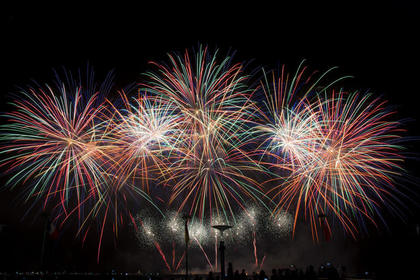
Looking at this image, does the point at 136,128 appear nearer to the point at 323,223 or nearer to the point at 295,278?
the point at 295,278

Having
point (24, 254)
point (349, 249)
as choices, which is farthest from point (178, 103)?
point (24, 254)

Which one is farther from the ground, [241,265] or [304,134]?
[304,134]

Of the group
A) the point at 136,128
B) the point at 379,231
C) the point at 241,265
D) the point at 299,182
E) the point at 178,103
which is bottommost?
the point at 241,265

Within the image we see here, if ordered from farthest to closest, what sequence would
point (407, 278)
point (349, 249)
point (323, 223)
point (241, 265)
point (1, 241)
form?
point (1, 241)
point (241, 265)
point (349, 249)
point (323, 223)
point (407, 278)

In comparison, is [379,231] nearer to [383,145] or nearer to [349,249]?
[349,249]

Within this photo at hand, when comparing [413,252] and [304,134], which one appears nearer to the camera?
[413,252]

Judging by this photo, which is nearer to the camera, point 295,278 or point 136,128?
point 295,278

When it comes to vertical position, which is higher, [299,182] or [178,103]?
[178,103]

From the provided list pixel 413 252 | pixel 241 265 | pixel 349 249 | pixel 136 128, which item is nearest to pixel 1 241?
pixel 241 265

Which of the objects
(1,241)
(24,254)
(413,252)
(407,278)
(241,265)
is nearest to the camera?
(407,278)
